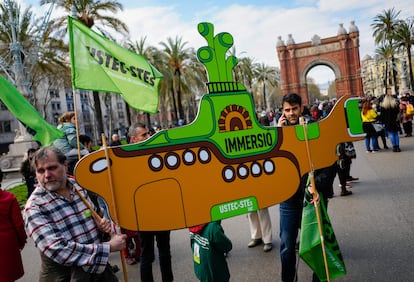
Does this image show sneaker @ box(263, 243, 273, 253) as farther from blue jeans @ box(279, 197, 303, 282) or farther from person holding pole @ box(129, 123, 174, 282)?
person holding pole @ box(129, 123, 174, 282)

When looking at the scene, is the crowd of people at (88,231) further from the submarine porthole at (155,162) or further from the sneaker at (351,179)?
the sneaker at (351,179)

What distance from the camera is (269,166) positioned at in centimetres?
309

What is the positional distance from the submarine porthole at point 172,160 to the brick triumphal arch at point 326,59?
46.9 meters

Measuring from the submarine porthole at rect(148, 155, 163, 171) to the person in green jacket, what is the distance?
0.72m

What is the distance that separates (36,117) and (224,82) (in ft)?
5.80

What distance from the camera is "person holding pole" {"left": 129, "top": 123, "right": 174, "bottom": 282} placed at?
11.7 ft

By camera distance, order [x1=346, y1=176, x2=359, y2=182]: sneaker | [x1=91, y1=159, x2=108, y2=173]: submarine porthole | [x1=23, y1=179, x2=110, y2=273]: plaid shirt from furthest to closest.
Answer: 1. [x1=346, y1=176, x2=359, y2=182]: sneaker
2. [x1=91, y1=159, x2=108, y2=173]: submarine porthole
3. [x1=23, y1=179, x2=110, y2=273]: plaid shirt

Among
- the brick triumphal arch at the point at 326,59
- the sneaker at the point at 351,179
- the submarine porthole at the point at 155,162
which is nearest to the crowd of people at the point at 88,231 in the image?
the submarine porthole at the point at 155,162

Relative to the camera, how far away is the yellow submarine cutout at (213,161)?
2578 millimetres

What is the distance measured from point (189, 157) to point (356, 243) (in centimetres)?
294

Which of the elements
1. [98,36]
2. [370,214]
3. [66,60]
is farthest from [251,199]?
[66,60]

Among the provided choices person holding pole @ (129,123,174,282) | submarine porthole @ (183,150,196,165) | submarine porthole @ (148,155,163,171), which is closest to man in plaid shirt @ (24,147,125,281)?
submarine porthole @ (148,155,163,171)

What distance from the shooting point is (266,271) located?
13.0 feet

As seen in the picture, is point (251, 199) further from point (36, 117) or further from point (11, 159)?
point (11, 159)
